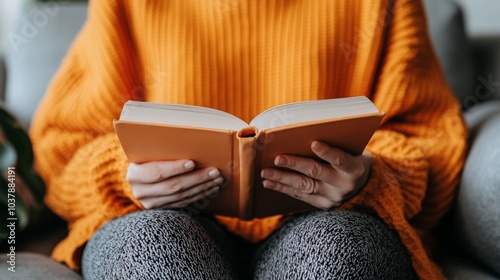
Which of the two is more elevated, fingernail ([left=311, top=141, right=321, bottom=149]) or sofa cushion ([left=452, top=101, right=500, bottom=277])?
fingernail ([left=311, top=141, right=321, bottom=149])

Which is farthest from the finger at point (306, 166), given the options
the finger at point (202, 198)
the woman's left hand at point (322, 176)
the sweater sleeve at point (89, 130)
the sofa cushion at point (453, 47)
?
the sofa cushion at point (453, 47)

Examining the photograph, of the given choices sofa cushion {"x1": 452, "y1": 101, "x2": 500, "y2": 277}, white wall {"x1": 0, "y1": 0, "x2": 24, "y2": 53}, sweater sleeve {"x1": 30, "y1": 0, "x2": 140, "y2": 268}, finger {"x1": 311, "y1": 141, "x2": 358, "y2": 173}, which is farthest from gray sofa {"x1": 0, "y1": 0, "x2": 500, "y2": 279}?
white wall {"x1": 0, "y1": 0, "x2": 24, "y2": 53}

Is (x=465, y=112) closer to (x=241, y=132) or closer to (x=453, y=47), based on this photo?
(x=453, y=47)

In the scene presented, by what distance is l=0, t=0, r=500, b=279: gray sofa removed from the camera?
0.80m

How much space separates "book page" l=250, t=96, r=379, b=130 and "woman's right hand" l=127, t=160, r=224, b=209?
107mm

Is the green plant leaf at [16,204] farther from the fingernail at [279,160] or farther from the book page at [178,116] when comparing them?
the fingernail at [279,160]

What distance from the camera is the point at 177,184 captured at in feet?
2.34

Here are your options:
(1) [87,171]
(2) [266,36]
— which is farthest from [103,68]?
(2) [266,36]

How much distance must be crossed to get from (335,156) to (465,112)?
2.04 ft

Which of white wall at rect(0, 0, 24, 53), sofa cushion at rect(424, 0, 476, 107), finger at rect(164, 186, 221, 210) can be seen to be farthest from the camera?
white wall at rect(0, 0, 24, 53)

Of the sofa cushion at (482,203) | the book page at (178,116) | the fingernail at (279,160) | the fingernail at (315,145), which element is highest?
the book page at (178,116)

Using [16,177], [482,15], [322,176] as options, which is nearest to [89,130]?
[16,177]

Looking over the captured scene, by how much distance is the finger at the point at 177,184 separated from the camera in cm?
70

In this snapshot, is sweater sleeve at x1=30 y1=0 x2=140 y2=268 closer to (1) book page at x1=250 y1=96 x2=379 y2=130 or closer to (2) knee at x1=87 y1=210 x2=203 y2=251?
(2) knee at x1=87 y1=210 x2=203 y2=251
